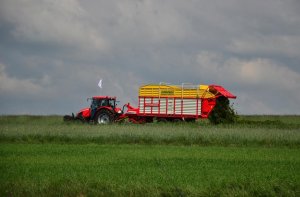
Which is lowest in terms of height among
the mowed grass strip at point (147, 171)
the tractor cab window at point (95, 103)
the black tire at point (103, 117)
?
the mowed grass strip at point (147, 171)

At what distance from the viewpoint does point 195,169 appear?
19.1 metres

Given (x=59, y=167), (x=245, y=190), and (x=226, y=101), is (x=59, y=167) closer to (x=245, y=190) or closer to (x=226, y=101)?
(x=245, y=190)

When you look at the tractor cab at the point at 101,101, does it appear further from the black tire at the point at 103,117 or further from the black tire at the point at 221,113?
the black tire at the point at 221,113

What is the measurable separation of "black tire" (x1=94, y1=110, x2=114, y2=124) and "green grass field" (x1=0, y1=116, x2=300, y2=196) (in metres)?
8.83

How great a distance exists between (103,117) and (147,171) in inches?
1016

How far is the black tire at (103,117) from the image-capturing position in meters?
43.8

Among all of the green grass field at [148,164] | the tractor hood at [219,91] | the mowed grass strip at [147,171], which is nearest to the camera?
the mowed grass strip at [147,171]

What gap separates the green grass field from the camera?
1500cm

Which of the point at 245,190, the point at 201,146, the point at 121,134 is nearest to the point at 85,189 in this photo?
the point at 245,190

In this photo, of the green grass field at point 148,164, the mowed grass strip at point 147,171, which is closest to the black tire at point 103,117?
the green grass field at point 148,164

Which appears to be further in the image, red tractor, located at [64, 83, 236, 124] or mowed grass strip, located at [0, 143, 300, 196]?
red tractor, located at [64, 83, 236, 124]

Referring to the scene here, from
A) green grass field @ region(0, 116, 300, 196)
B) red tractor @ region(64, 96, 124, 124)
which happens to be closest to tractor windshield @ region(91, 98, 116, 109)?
red tractor @ region(64, 96, 124, 124)

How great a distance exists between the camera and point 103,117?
144 feet

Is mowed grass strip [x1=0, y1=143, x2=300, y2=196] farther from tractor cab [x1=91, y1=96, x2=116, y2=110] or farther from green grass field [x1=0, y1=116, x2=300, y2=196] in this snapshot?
tractor cab [x1=91, y1=96, x2=116, y2=110]
